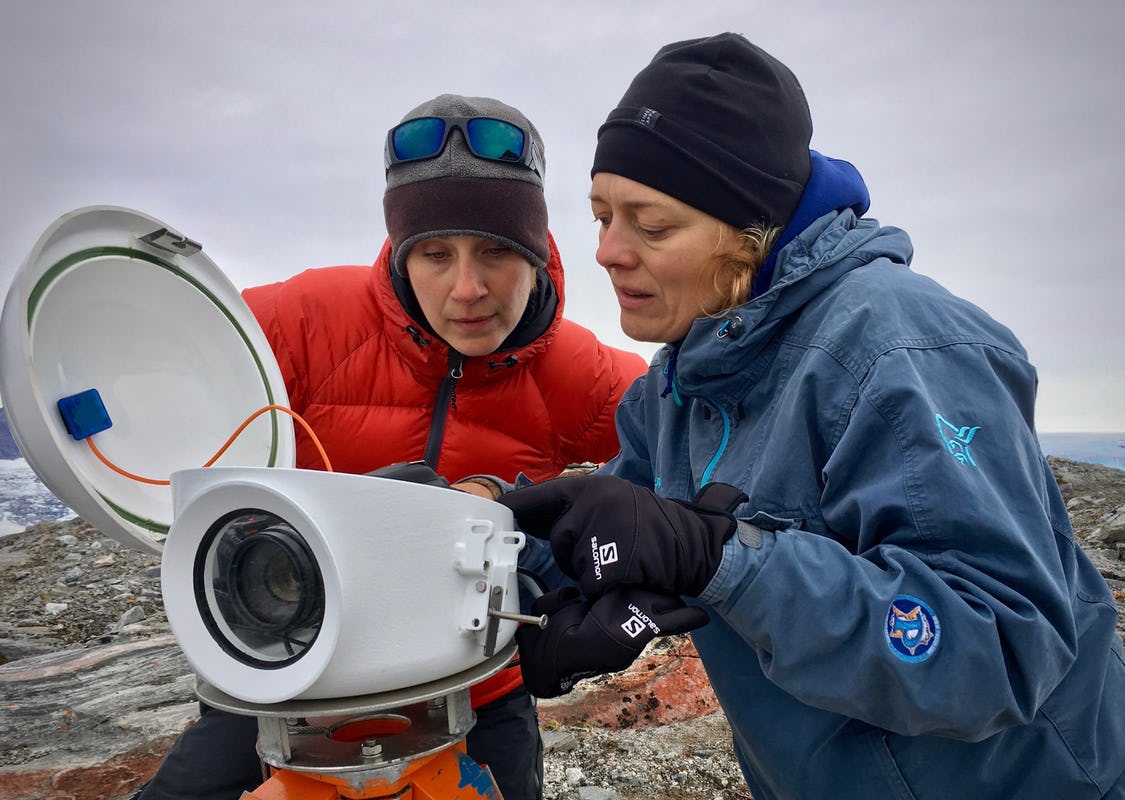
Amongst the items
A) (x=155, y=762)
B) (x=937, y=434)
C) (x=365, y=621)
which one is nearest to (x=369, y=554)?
(x=365, y=621)

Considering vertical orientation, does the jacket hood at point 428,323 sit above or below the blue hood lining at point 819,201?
below

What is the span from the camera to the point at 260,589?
1.21 meters

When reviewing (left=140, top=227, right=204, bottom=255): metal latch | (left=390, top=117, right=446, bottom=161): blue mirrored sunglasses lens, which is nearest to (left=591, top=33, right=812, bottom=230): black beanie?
(left=390, top=117, right=446, bottom=161): blue mirrored sunglasses lens

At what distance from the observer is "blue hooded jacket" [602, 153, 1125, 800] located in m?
1.16

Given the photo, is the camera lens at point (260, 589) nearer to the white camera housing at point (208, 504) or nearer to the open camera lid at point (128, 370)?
the white camera housing at point (208, 504)

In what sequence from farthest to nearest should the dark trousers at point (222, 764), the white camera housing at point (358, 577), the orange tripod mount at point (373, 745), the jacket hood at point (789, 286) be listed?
the dark trousers at point (222, 764)
the jacket hood at point (789, 286)
the orange tripod mount at point (373, 745)
the white camera housing at point (358, 577)

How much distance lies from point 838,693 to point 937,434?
0.40m

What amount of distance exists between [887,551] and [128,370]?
58.5 inches

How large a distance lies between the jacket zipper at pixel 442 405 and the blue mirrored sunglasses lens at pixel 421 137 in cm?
53

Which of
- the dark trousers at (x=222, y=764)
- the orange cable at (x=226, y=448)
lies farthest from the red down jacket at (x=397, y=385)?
the orange cable at (x=226, y=448)

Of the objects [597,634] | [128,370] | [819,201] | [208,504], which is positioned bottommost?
[597,634]

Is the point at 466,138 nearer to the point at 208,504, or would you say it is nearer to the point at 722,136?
the point at 722,136

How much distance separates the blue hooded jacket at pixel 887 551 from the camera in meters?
1.16

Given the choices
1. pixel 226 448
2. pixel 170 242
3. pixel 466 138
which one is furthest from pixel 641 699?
pixel 170 242
